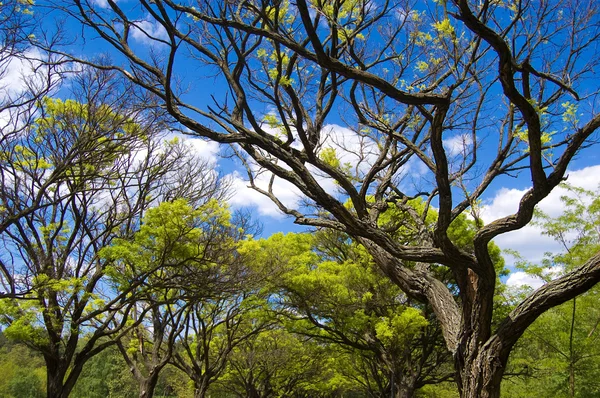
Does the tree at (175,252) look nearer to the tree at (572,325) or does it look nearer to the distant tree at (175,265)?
the distant tree at (175,265)

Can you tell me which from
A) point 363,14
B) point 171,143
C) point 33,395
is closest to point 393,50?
point 363,14

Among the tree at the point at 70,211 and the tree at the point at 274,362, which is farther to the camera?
the tree at the point at 274,362

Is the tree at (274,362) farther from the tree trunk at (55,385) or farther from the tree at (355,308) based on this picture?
the tree trunk at (55,385)

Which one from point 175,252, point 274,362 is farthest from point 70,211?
point 274,362

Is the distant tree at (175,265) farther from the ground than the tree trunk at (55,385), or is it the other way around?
the distant tree at (175,265)

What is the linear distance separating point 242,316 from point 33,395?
2677 centimetres

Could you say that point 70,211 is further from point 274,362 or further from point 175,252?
point 274,362

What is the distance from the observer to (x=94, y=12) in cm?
508

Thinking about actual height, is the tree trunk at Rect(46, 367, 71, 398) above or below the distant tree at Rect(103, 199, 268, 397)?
below

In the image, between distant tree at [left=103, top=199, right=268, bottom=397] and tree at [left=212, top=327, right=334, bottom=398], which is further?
tree at [left=212, top=327, right=334, bottom=398]

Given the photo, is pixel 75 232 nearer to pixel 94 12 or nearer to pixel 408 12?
pixel 94 12

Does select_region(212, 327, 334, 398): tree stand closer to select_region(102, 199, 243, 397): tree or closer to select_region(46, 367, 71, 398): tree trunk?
select_region(102, 199, 243, 397): tree

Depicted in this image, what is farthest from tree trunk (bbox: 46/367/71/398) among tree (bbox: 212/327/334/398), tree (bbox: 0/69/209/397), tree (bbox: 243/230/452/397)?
tree (bbox: 212/327/334/398)

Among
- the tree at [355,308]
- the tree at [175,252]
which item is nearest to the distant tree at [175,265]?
the tree at [175,252]
